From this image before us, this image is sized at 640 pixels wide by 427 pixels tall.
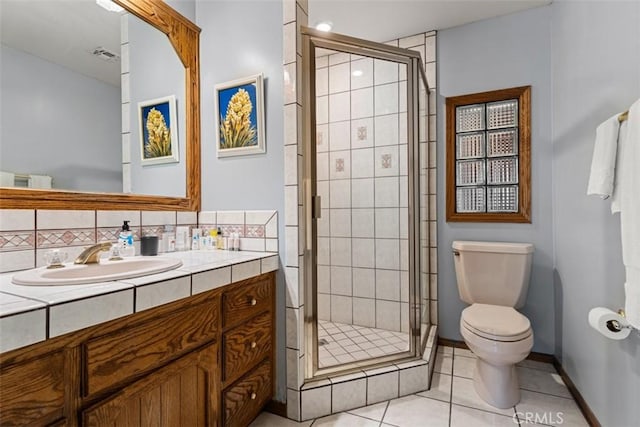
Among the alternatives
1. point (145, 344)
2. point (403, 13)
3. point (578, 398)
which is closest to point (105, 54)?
point (145, 344)

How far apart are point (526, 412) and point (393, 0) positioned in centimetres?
255

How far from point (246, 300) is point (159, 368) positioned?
18.3 inches

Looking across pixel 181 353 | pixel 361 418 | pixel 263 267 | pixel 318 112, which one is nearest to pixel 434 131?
pixel 318 112

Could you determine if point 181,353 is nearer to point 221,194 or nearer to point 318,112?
point 221,194

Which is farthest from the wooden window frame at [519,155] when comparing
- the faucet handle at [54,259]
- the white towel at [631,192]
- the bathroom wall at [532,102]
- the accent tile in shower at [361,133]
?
the faucet handle at [54,259]

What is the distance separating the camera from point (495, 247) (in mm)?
2051

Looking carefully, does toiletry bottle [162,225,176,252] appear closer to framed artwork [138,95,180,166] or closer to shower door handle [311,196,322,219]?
framed artwork [138,95,180,166]

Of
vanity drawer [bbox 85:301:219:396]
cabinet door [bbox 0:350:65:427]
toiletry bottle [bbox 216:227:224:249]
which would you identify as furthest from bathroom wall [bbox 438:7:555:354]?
cabinet door [bbox 0:350:65:427]

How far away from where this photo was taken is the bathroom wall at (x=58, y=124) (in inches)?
43.7

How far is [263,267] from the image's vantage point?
4.85 ft

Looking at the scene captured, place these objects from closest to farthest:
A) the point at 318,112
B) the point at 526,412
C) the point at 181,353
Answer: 1. the point at 181,353
2. the point at 526,412
3. the point at 318,112

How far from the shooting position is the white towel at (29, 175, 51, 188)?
1154 millimetres

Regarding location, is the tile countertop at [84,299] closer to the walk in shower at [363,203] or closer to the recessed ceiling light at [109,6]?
the walk in shower at [363,203]

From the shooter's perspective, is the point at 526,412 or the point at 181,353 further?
the point at 526,412
